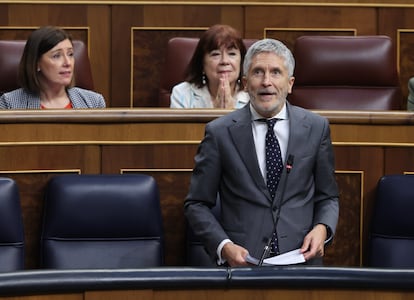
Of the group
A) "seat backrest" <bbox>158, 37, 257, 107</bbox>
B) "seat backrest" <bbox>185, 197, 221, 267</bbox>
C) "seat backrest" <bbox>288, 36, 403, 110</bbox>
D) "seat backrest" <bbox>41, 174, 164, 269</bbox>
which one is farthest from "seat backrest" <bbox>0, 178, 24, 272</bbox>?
"seat backrest" <bbox>288, 36, 403, 110</bbox>

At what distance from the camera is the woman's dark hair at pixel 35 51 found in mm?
1804

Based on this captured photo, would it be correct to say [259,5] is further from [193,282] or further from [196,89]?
[193,282]

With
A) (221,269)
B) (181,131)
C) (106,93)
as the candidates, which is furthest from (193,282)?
(106,93)

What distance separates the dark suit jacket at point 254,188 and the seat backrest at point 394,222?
0.19 metres

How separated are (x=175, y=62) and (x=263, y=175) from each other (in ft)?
2.45

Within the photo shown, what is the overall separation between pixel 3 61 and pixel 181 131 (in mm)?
573

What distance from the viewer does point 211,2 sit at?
7.22 feet

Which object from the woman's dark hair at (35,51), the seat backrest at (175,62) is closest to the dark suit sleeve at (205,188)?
the woman's dark hair at (35,51)

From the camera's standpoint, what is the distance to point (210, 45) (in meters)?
1.79

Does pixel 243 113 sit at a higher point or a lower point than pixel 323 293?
higher

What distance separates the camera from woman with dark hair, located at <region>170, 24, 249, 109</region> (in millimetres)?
1774

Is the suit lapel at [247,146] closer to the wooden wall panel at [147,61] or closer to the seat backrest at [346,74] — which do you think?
the seat backrest at [346,74]

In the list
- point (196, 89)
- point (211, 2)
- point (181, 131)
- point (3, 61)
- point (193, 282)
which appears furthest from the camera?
point (211, 2)

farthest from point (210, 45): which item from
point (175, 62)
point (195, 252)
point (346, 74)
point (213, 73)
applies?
point (195, 252)
